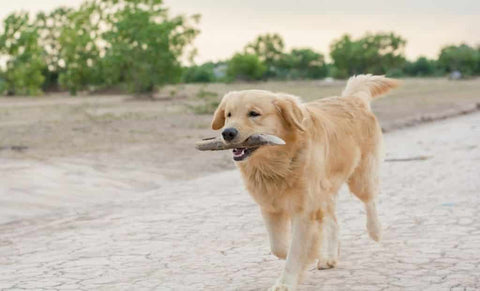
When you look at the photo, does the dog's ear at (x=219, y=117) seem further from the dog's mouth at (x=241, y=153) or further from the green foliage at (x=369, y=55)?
the green foliage at (x=369, y=55)

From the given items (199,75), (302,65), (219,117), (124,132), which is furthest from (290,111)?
(302,65)

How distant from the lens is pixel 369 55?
10131cm

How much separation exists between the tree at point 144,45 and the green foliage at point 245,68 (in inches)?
2215

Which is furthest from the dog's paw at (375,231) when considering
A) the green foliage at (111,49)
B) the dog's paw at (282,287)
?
the green foliage at (111,49)

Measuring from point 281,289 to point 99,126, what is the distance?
17136 mm

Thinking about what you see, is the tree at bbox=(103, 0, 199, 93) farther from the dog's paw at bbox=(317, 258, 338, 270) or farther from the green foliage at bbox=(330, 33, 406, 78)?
the green foliage at bbox=(330, 33, 406, 78)

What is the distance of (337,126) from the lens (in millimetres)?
6398

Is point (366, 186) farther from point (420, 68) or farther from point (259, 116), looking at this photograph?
point (420, 68)

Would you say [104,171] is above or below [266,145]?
below

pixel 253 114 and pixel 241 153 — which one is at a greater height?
pixel 253 114

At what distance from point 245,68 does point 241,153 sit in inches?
3549

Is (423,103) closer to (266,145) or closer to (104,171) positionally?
(104,171)

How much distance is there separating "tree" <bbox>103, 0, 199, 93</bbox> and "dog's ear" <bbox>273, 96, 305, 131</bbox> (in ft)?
100

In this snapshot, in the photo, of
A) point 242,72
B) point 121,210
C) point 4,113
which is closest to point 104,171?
point 121,210
